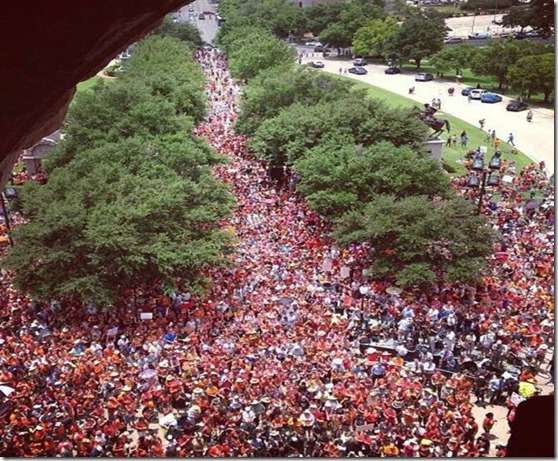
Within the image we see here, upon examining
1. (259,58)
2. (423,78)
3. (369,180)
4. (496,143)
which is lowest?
(496,143)

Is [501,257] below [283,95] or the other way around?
below

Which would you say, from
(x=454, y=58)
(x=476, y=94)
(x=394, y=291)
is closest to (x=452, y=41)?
(x=454, y=58)

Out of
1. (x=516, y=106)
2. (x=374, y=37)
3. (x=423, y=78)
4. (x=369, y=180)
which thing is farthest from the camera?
(x=374, y=37)

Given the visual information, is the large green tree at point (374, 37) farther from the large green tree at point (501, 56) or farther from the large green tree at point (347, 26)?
the large green tree at point (501, 56)

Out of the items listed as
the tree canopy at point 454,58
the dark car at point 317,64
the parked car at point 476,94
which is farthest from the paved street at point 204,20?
the parked car at point 476,94

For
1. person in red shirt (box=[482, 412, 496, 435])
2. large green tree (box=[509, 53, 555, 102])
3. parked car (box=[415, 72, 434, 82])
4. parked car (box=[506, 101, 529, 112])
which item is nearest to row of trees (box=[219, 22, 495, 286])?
person in red shirt (box=[482, 412, 496, 435])

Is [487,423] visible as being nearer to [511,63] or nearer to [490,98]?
[490,98]
